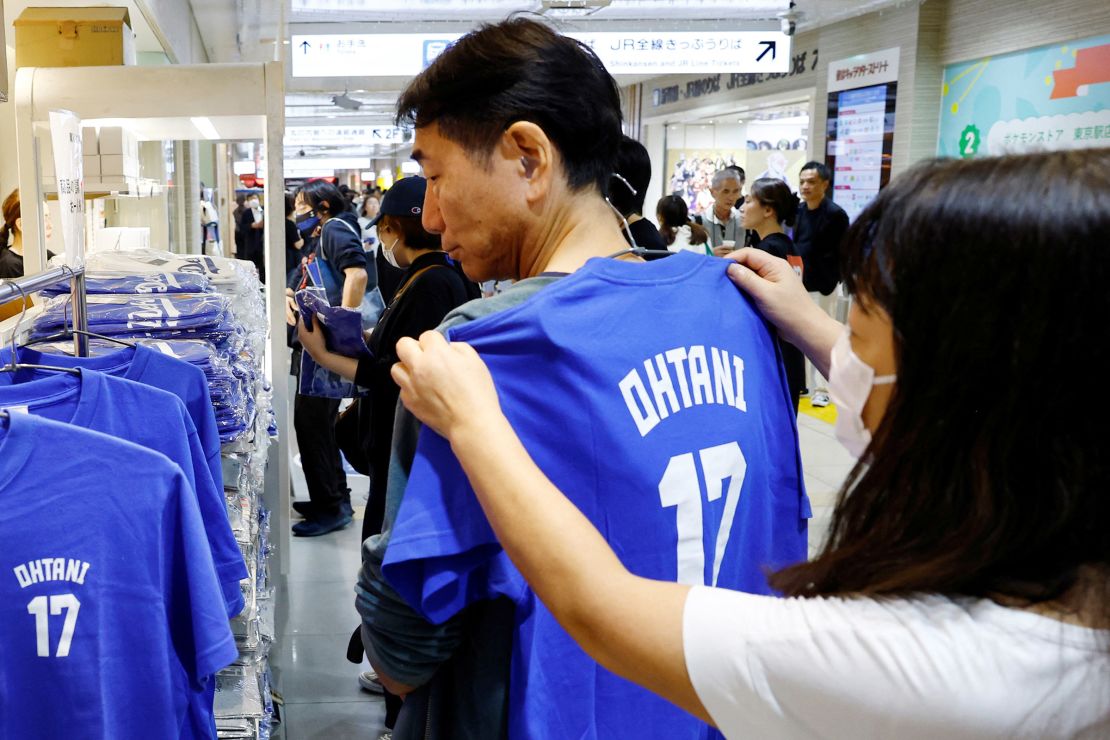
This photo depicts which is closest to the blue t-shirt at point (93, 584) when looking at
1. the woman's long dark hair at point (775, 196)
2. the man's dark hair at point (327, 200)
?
the woman's long dark hair at point (775, 196)

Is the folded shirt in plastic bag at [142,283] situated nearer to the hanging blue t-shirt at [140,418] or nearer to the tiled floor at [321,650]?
the hanging blue t-shirt at [140,418]

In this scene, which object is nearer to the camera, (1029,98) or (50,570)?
(50,570)

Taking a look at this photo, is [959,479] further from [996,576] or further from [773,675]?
[773,675]

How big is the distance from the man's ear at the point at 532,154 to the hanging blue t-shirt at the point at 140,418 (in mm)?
766

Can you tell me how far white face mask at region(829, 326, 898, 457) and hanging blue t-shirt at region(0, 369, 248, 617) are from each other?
1058 mm

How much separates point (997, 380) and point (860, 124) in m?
9.24

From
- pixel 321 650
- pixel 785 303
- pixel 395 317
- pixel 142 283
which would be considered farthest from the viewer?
pixel 321 650

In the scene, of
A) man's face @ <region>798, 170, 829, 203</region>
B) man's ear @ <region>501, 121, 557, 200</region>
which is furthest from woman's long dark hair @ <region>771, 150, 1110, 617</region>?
man's face @ <region>798, 170, 829, 203</region>

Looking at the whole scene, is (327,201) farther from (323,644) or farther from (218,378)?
(218,378)

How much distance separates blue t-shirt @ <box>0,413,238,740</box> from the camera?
1.42m

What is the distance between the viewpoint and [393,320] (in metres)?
3.07

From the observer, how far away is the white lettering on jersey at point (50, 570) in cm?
141

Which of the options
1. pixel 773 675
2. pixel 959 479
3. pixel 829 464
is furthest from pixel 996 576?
pixel 829 464

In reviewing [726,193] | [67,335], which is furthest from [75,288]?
[726,193]
